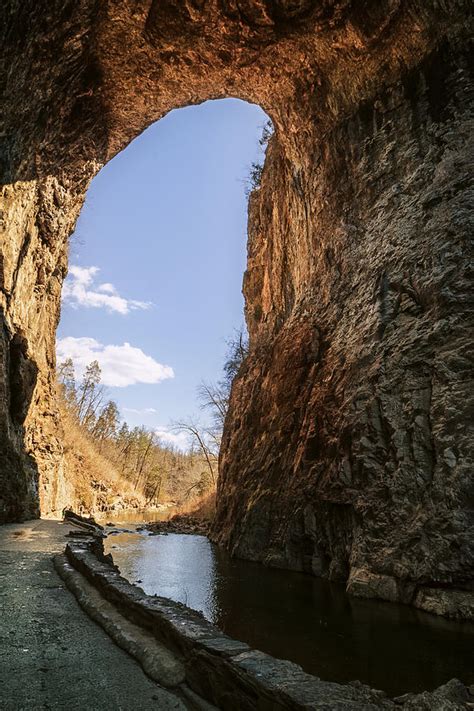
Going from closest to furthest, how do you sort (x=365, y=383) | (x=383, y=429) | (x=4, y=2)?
(x=4, y=2) → (x=383, y=429) → (x=365, y=383)

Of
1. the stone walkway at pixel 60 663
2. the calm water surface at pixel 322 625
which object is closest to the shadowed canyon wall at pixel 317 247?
the calm water surface at pixel 322 625

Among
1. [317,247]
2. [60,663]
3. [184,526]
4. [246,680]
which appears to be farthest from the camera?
[184,526]

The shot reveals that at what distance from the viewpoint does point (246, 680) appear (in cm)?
260

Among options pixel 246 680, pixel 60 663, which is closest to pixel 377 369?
pixel 246 680

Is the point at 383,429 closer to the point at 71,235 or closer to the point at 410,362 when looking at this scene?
the point at 410,362

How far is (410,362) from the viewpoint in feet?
28.1

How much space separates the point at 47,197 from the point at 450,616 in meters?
16.6

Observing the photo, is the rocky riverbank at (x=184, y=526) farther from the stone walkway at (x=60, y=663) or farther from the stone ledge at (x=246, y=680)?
the stone ledge at (x=246, y=680)

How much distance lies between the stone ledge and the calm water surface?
5.50 ft

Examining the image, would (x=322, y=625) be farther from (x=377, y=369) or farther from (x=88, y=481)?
(x=88, y=481)

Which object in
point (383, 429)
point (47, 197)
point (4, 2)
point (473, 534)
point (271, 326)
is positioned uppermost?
point (47, 197)

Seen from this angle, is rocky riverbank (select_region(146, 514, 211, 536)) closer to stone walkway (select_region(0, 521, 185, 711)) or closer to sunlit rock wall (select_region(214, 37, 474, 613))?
sunlit rock wall (select_region(214, 37, 474, 613))

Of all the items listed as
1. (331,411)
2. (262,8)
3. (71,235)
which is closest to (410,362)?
(331,411)

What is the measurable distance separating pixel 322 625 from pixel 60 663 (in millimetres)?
4237
